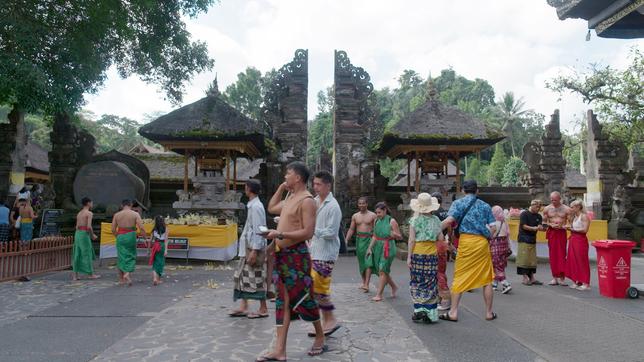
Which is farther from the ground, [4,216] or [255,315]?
[4,216]

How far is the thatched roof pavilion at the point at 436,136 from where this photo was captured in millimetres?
15398

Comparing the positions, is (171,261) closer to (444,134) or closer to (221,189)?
(221,189)

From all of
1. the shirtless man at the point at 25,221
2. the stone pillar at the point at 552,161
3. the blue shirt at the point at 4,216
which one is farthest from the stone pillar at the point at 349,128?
the blue shirt at the point at 4,216

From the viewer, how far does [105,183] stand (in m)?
15.8

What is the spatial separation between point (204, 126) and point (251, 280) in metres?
9.84

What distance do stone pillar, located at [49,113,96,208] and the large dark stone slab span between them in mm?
1022

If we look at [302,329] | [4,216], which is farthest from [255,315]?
[4,216]

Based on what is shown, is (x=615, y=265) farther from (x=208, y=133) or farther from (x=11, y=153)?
(x=11, y=153)

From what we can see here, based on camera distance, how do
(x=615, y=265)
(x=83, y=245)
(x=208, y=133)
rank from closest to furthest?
1. (x=615, y=265)
2. (x=83, y=245)
3. (x=208, y=133)

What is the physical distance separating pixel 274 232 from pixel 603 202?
16.2 metres

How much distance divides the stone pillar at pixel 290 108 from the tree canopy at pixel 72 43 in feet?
14.1

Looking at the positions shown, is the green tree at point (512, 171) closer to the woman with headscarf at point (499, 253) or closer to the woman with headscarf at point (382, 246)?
the woman with headscarf at point (499, 253)

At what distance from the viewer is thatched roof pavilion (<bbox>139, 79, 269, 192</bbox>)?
14945 mm

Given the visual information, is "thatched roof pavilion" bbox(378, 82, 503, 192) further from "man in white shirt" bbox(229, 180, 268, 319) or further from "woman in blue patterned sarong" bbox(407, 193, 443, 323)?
"man in white shirt" bbox(229, 180, 268, 319)
